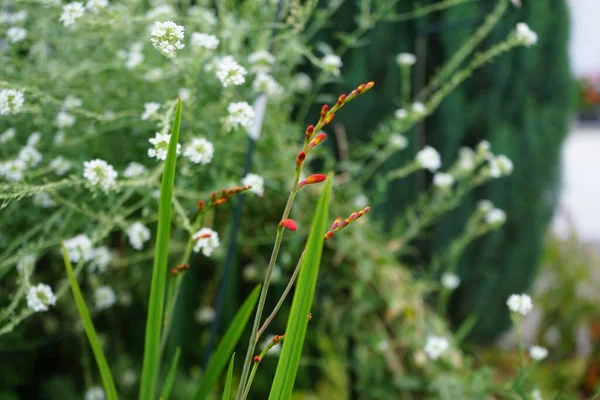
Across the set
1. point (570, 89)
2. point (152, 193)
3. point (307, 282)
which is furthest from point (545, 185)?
point (307, 282)

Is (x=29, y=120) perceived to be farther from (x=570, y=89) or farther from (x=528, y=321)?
(x=528, y=321)

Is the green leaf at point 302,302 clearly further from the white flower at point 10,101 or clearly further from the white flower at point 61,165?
the white flower at point 61,165

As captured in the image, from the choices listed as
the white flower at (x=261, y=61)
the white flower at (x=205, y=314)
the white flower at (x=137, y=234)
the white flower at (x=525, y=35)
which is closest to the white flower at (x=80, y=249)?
the white flower at (x=137, y=234)

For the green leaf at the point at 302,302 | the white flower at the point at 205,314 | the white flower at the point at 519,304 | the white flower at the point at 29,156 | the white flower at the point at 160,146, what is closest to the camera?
the green leaf at the point at 302,302

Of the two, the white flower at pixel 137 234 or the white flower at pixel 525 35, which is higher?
the white flower at pixel 525 35

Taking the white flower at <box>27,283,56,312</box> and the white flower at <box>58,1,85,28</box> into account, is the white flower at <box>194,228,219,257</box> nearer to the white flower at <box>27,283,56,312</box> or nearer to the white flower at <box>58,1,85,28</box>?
the white flower at <box>27,283,56,312</box>

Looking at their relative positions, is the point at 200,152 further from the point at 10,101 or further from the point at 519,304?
the point at 519,304
